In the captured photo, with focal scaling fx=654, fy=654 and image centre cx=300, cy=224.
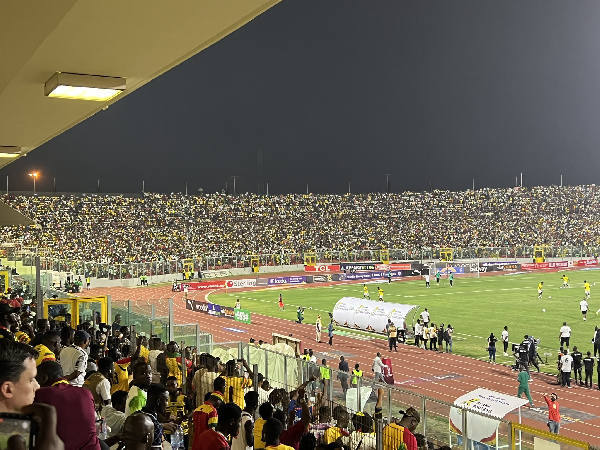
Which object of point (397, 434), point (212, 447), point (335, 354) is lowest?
point (335, 354)

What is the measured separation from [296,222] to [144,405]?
8153 centimetres

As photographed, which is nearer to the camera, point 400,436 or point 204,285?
point 400,436

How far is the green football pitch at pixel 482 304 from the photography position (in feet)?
102

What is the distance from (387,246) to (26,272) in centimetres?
6137

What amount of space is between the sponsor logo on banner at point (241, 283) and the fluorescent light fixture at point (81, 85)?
4789 cm

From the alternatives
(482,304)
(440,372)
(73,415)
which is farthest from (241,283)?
(73,415)

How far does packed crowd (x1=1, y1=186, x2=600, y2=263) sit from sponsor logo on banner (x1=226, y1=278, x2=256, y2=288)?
49.8 feet

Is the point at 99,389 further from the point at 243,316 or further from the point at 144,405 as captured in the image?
the point at 243,316

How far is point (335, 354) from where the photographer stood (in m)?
27.7

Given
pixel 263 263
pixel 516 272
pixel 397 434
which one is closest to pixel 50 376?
pixel 397 434

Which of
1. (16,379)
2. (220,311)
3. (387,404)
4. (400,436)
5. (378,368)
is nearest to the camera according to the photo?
(16,379)

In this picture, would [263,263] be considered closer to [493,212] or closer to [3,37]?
[493,212]

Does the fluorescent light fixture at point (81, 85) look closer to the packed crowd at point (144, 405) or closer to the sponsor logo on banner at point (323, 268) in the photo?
the packed crowd at point (144, 405)

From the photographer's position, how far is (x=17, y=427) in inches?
81.4
